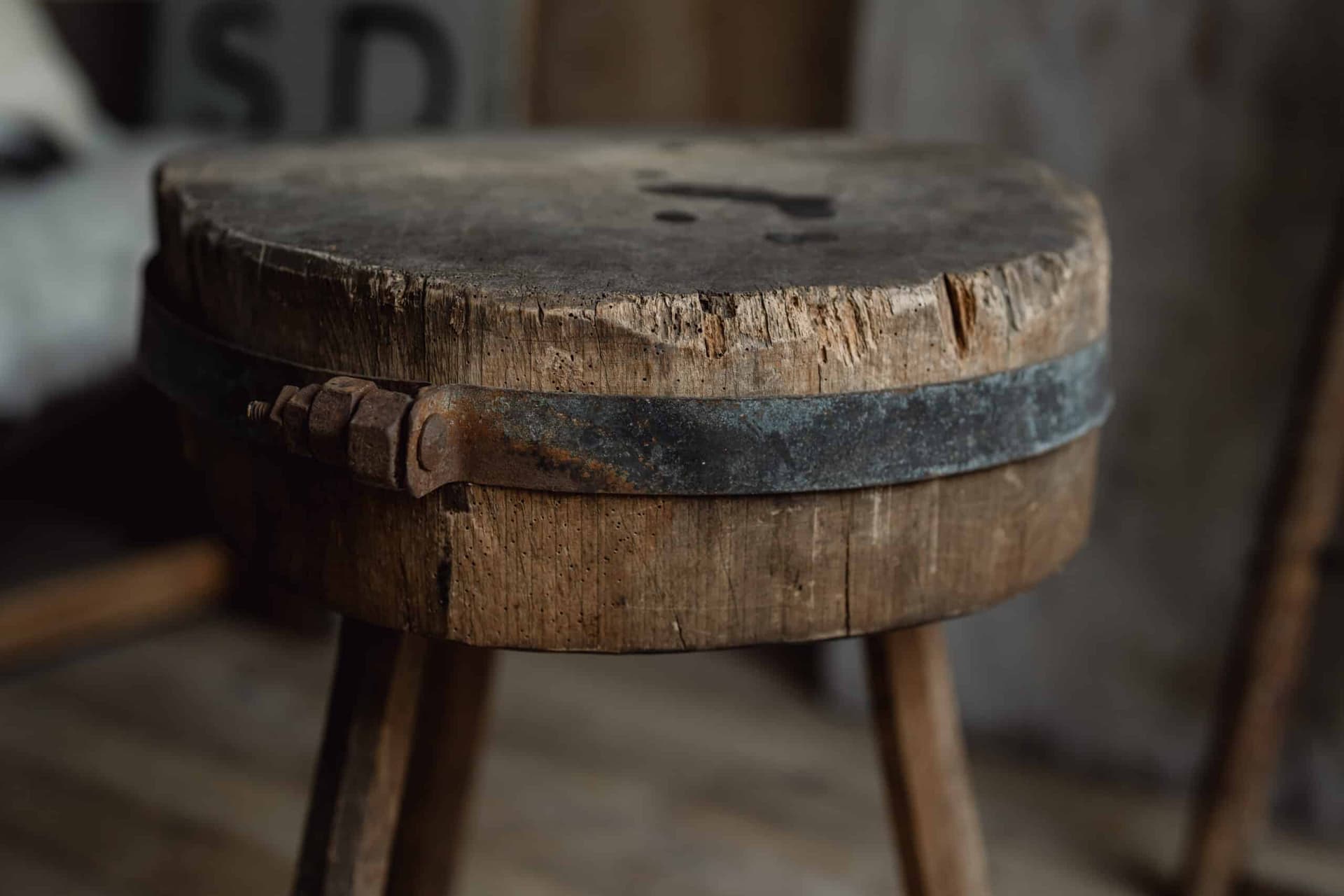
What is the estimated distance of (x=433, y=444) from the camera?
0.58 meters

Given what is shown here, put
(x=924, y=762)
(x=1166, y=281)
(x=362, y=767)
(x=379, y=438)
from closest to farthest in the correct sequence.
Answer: (x=379, y=438)
(x=362, y=767)
(x=924, y=762)
(x=1166, y=281)

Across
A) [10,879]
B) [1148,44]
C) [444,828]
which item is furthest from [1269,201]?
[10,879]

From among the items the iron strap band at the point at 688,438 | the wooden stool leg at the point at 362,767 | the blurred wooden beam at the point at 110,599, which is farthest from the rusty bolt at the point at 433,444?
the blurred wooden beam at the point at 110,599

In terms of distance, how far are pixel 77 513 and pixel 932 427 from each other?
1612 mm

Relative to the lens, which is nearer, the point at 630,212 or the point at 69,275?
the point at 630,212

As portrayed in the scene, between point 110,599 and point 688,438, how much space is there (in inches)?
55.0

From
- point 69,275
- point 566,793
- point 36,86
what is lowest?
point 566,793

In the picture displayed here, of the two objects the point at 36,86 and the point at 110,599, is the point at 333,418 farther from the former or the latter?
the point at 36,86

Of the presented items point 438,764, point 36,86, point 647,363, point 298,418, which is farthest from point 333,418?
point 36,86

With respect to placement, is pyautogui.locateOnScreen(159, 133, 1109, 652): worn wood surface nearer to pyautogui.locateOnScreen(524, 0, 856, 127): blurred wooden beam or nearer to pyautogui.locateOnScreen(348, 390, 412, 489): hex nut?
pyautogui.locateOnScreen(348, 390, 412, 489): hex nut

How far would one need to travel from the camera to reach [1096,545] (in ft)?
5.14

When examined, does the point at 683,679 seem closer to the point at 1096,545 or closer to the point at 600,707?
the point at 600,707

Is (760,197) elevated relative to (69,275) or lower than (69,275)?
elevated

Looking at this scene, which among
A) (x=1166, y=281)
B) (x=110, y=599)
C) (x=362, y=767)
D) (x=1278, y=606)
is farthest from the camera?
(x=110, y=599)
